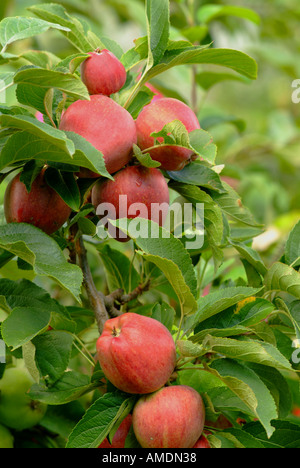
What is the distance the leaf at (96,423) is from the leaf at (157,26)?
1.20 ft

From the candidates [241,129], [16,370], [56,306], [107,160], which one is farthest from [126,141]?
[241,129]

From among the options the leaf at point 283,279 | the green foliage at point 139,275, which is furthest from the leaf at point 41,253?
the leaf at point 283,279

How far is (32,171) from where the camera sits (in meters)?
0.61

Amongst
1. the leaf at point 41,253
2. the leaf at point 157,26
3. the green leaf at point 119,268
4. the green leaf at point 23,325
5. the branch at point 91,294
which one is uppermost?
the leaf at point 157,26

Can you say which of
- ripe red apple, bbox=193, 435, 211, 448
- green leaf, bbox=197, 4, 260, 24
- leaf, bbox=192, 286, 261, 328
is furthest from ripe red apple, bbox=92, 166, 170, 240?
green leaf, bbox=197, 4, 260, 24

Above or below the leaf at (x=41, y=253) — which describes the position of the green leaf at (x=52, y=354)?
below

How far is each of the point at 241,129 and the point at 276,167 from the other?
1.34 metres

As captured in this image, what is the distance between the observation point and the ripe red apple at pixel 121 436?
62cm

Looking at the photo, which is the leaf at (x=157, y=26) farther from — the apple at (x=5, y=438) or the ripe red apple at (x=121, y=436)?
the apple at (x=5, y=438)

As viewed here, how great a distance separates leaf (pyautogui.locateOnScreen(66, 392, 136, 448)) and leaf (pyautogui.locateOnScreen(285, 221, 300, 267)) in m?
0.27

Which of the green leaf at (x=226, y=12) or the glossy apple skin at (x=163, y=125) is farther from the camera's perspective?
the green leaf at (x=226, y=12)

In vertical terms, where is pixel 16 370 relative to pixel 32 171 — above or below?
below
